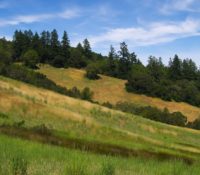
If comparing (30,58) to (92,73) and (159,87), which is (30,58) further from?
(159,87)

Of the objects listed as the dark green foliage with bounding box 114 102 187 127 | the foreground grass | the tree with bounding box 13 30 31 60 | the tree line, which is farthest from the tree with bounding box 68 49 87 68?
the foreground grass

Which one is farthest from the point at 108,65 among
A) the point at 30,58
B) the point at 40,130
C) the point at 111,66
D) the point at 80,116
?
the point at 40,130

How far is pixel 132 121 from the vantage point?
77312 mm

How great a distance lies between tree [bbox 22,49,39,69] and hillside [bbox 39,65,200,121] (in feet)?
10.5

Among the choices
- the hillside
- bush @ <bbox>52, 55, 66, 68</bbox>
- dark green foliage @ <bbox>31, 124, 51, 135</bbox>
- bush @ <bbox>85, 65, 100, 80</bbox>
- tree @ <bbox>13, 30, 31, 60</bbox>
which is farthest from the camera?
tree @ <bbox>13, 30, 31, 60</bbox>

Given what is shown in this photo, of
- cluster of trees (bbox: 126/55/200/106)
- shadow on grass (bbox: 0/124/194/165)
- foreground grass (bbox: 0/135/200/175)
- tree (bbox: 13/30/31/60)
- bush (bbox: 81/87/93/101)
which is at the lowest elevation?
shadow on grass (bbox: 0/124/194/165)

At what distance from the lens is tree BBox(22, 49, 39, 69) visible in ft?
488

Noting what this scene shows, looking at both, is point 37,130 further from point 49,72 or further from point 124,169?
point 49,72

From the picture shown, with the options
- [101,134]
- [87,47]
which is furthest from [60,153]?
[87,47]

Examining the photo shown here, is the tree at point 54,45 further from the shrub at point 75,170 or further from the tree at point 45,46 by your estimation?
the shrub at point 75,170

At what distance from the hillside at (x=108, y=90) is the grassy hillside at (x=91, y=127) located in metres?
62.8

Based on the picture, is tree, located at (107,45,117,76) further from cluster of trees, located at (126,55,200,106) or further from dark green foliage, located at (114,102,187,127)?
dark green foliage, located at (114,102,187,127)

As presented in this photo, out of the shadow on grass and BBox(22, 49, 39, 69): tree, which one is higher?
BBox(22, 49, 39, 69): tree

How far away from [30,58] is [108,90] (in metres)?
24.9
